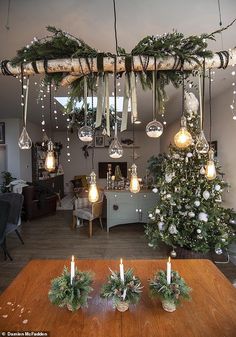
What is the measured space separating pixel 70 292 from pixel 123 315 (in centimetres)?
31

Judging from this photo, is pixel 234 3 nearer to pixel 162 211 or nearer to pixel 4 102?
pixel 162 211

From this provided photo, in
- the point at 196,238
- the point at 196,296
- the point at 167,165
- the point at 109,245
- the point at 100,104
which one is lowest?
the point at 109,245

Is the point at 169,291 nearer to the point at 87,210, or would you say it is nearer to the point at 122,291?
the point at 122,291

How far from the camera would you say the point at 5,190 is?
6.02m

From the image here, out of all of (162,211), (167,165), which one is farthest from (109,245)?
(167,165)

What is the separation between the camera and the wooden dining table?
105 cm

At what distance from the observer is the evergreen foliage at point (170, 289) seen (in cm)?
117

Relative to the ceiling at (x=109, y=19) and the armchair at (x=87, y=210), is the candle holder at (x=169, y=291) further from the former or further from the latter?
the armchair at (x=87, y=210)

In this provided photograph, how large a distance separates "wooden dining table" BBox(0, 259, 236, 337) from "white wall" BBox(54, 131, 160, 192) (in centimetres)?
806

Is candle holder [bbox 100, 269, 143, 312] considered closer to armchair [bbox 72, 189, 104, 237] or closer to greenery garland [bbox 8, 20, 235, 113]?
greenery garland [bbox 8, 20, 235, 113]

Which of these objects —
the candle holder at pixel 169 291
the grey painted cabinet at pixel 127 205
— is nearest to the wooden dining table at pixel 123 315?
the candle holder at pixel 169 291

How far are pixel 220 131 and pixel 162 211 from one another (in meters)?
1.93

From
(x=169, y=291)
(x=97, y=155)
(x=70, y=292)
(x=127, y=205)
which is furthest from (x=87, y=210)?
(x=97, y=155)

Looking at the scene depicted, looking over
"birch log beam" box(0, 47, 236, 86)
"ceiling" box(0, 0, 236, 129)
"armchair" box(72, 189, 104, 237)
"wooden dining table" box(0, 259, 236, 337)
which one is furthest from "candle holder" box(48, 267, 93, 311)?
"armchair" box(72, 189, 104, 237)
